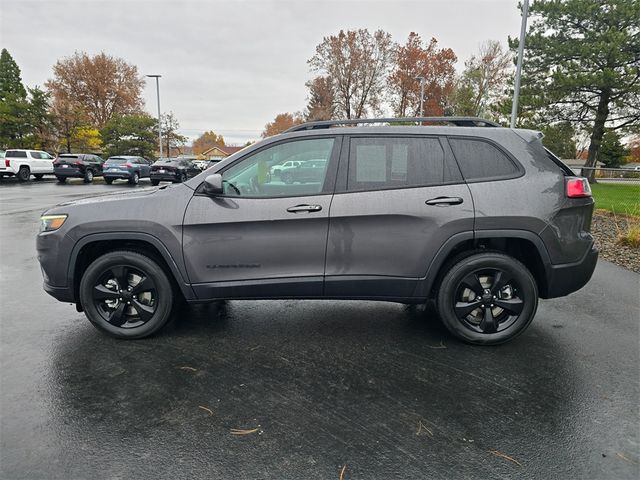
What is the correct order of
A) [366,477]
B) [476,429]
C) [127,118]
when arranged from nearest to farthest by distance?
[366,477] < [476,429] < [127,118]

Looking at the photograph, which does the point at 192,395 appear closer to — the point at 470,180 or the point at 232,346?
the point at 232,346

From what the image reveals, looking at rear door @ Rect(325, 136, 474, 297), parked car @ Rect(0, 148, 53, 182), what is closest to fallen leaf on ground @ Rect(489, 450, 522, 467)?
rear door @ Rect(325, 136, 474, 297)

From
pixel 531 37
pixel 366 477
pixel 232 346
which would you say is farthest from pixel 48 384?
pixel 531 37

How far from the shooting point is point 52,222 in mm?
3549

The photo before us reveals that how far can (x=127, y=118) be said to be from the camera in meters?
36.1

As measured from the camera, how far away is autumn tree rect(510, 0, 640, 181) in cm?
2053

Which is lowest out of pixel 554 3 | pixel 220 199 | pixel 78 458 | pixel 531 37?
pixel 78 458

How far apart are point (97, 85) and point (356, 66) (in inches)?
1246

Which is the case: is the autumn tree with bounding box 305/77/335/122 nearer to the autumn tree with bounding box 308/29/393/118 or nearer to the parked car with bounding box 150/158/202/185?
the autumn tree with bounding box 308/29/393/118

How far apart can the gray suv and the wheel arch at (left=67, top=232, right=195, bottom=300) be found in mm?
13

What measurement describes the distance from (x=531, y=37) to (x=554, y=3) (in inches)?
71.4

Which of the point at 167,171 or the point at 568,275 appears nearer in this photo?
the point at 568,275

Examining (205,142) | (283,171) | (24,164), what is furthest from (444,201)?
(205,142)

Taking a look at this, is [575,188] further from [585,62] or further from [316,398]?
[585,62]
